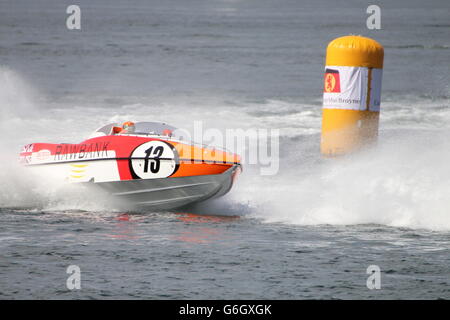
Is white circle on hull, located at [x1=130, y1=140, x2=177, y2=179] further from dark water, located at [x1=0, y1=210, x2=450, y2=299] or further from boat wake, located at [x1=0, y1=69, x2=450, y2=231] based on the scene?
boat wake, located at [x1=0, y1=69, x2=450, y2=231]

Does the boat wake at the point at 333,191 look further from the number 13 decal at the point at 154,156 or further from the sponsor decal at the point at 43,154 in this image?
the number 13 decal at the point at 154,156

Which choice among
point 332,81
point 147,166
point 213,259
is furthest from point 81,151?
point 332,81

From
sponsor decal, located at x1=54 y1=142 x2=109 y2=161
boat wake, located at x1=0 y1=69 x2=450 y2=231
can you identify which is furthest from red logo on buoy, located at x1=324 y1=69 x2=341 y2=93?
sponsor decal, located at x1=54 y1=142 x2=109 y2=161

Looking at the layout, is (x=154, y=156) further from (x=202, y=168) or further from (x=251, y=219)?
(x=251, y=219)

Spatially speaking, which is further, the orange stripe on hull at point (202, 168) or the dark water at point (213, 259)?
the orange stripe on hull at point (202, 168)

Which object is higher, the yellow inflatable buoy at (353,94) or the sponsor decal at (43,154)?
the yellow inflatable buoy at (353,94)

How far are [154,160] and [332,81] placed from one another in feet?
18.3

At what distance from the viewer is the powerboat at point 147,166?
14086 millimetres

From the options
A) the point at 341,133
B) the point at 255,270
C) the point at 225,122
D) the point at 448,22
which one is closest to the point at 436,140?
the point at 341,133

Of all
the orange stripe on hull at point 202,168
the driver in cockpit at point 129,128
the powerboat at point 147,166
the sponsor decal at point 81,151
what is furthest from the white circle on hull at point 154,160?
the sponsor decal at point 81,151

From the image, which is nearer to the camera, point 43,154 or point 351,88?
point 43,154

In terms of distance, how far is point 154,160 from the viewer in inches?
559

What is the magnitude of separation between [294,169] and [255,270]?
26.9 feet

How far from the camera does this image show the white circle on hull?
46.3 ft
